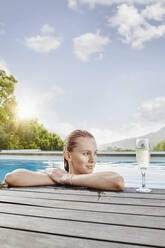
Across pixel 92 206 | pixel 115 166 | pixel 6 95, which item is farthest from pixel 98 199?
pixel 6 95

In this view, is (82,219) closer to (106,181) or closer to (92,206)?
(92,206)

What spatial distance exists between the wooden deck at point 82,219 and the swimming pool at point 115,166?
13.5 feet

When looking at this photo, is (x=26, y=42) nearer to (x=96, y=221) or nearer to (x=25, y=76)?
(x=25, y=76)

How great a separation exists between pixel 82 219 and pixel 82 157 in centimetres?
90

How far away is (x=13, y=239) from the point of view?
0.71m

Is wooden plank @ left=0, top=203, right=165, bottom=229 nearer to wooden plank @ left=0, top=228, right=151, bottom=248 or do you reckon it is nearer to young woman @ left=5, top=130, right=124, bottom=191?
wooden plank @ left=0, top=228, right=151, bottom=248

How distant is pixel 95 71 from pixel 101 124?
394 inches

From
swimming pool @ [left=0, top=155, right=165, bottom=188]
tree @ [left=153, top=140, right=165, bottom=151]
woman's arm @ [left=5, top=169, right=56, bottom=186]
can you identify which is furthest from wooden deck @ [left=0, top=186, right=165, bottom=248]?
tree @ [left=153, top=140, right=165, bottom=151]

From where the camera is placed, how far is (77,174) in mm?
1723

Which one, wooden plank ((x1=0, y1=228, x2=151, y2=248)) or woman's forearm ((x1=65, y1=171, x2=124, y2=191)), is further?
woman's forearm ((x1=65, y1=171, x2=124, y2=191))

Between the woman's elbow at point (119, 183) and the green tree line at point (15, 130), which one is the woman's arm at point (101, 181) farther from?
the green tree line at point (15, 130)

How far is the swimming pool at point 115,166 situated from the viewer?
5.72m

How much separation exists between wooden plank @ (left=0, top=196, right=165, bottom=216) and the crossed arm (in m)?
0.31

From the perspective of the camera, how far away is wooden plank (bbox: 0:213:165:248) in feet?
2.29
